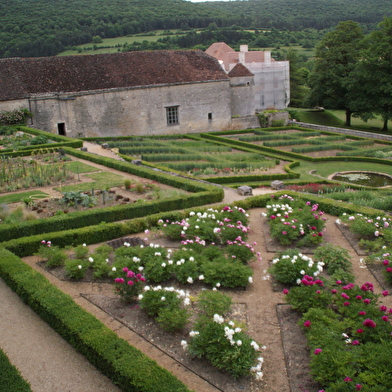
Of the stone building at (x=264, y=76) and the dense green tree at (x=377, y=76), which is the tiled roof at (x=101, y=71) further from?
the stone building at (x=264, y=76)

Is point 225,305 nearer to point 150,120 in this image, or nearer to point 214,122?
point 150,120

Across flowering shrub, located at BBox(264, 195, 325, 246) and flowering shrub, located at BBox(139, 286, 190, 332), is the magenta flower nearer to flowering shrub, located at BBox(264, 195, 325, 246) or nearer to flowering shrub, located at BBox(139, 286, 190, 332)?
flowering shrub, located at BBox(139, 286, 190, 332)

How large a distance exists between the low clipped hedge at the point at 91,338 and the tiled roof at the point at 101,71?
23.9 metres

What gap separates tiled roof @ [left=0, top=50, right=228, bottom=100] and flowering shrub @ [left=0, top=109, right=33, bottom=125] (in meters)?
0.93

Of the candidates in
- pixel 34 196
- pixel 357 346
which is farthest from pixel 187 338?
pixel 34 196

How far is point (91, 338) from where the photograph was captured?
303 inches

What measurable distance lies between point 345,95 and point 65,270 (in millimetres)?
38557

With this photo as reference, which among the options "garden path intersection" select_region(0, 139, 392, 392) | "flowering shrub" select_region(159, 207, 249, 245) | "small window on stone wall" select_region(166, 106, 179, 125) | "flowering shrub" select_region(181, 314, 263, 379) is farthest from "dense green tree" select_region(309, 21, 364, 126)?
"flowering shrub" select_region(181, 314, 263, 379)

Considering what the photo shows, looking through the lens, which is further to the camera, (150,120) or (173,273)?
(150,120)

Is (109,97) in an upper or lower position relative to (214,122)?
upper

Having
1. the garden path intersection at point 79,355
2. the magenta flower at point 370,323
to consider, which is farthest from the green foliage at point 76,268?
the magenta flower at point 370,323

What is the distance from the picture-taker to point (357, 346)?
24.6 ft

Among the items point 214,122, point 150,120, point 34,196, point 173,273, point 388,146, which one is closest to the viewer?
point 173,273

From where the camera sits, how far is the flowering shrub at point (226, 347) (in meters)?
7.33
